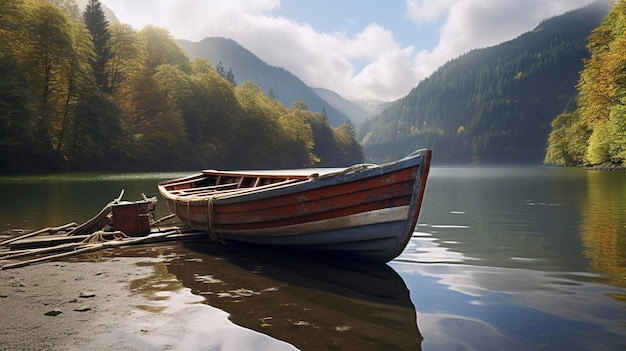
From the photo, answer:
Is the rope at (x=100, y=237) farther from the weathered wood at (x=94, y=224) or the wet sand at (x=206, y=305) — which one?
the wet sand at (x=206, y=305)

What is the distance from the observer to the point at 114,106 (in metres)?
51.0

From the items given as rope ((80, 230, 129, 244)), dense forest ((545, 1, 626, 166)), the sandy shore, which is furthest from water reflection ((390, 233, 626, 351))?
dense forest ((545, 1, 626, 166))

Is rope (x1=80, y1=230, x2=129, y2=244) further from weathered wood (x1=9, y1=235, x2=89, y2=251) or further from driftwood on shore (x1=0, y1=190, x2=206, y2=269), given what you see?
weathered wood (x1=9, y1=235, x2=89, y2=251)

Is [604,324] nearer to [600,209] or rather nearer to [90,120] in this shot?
[600,209]

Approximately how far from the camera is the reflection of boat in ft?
15.1

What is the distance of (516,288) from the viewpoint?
6.52 m

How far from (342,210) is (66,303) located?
15.4 ft

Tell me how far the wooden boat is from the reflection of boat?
1.68 feet

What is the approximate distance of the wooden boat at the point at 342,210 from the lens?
7078 millimetres

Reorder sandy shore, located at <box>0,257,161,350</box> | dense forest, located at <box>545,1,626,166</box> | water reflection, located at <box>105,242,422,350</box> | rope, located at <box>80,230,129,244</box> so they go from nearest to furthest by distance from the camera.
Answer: sandy shore, located at <box>0,257,161,350</box> → water reflection, located at <box>105,242,422,350</box> → rope, located at <box>80,230,129,244</box> → dense forest, located at <box>545,1,626,166</box>

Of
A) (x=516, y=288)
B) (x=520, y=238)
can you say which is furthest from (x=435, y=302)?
(x=520, y=238)

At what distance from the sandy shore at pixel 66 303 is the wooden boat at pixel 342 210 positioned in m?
2.42

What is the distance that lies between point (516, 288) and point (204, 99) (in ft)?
223

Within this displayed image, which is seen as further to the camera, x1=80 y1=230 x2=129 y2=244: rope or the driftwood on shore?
x1=80 y1=230 x2=129 y2=244: rope
